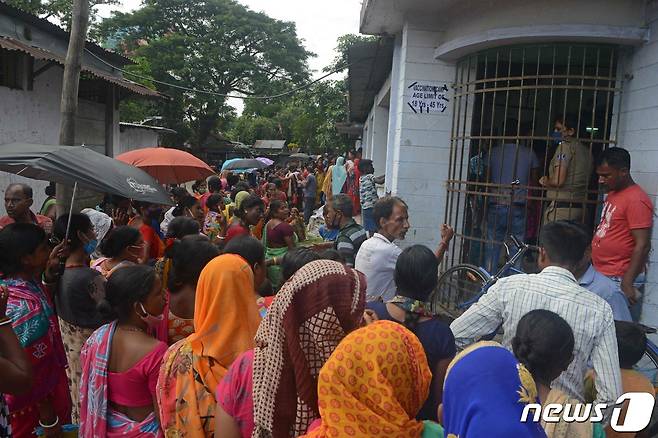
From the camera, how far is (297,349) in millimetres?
1861

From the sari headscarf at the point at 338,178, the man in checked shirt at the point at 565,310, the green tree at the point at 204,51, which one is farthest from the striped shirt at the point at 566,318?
the green tree at the point at 204,51

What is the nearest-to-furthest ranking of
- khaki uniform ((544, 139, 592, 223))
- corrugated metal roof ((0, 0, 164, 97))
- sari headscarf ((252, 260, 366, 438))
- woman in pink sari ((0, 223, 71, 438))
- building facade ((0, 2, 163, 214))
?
sari headscarf ((252, 260, 366, 438)) → woman in pink sari ((0, 223, 71, 438)) → khaki uniform ((544, 139, 592, 223)) → corrugated metal roof ((0, 0, 164, 97)) → building facade ((0, 2, 163, 214))

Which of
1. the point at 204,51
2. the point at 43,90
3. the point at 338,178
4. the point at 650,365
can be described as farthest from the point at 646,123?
the point at 204,51

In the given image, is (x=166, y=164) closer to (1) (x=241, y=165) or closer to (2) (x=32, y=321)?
(2) (x=32, y=321)

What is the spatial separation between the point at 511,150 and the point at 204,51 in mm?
26593

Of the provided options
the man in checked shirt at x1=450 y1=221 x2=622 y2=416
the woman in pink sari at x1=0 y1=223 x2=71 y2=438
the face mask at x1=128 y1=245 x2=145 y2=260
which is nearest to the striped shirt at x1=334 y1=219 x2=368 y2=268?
the face mask at x1=128 y1=245 x2=145 y2=260

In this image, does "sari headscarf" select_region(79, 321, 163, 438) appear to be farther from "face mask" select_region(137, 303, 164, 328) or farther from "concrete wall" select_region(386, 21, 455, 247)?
"concrete wall" select_region(386, 21, 455, 247)

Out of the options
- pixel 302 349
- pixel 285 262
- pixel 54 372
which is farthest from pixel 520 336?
pixel 54 372

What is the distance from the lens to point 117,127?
15.0m

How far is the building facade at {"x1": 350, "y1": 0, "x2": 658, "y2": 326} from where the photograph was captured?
507cm

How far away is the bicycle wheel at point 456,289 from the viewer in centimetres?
580

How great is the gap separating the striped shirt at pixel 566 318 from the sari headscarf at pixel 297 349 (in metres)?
1.02

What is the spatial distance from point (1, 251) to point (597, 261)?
4145 millimetres

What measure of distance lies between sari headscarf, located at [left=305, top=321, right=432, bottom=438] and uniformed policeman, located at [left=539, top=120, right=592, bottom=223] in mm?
4201
